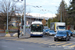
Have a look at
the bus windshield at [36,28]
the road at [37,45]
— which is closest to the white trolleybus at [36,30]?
the bus windshield at [36,28]

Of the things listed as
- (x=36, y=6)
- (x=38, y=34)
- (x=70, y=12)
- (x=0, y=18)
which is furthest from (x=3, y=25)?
(x=70, y=12)

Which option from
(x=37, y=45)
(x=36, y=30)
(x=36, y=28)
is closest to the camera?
(x=37, y=45)

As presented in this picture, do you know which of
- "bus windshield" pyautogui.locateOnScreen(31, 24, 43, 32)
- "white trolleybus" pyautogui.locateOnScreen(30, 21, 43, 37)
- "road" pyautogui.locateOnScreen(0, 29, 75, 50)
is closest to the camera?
"road" pyautogui.locateOnScreen(0, 29, 75, 50)

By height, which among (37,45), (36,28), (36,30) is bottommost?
(37,45)

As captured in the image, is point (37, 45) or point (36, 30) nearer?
point (37, 45)

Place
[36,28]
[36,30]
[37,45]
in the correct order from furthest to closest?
[36,28] → [36,30] → [37,45]

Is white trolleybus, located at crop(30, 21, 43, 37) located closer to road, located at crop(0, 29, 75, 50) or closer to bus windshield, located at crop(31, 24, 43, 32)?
bus windshield, located at crop(31, 24, 43, 32)

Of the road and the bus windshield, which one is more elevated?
the bus windshield

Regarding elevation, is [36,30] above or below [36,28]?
below

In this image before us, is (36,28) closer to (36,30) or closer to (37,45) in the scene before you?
(36,30)

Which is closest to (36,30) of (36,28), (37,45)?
(36,28)

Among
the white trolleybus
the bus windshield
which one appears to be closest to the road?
the white trolleybus

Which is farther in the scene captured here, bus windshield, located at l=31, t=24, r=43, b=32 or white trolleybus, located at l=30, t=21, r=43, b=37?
bus windshield, located at l=31, t=24, r=43, b=32

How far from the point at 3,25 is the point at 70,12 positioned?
864 inches
